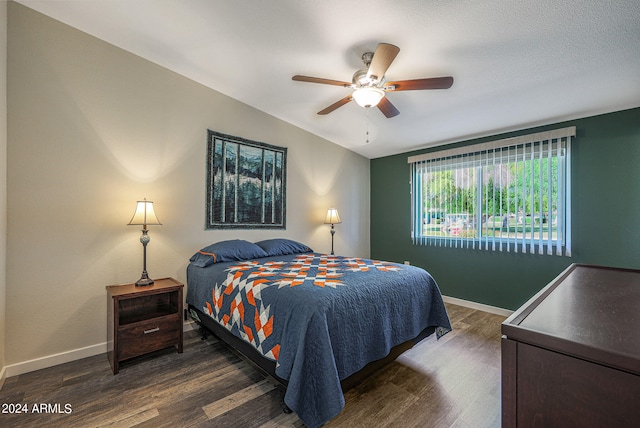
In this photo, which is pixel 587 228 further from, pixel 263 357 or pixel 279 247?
pixel 263 357

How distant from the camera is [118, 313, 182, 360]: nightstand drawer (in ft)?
7.18

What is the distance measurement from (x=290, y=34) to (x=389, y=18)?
79cm

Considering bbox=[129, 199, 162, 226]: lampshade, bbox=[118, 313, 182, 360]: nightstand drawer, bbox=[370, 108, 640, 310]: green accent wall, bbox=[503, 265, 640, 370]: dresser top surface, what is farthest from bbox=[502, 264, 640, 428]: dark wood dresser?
bbox=[370, 108, 640, 310]: green accent wall

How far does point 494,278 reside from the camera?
3.62 meters

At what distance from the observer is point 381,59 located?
1912mm

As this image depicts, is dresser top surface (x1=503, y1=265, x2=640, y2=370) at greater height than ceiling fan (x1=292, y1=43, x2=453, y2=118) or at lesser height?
lesser

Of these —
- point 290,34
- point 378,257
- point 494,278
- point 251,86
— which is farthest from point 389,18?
point 378,257

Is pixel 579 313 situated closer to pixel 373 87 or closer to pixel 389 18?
pixel 373 87

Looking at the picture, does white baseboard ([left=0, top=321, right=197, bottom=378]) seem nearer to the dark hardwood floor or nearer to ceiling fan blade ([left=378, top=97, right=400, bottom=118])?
the dark hardwood floor

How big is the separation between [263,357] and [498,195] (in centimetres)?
339

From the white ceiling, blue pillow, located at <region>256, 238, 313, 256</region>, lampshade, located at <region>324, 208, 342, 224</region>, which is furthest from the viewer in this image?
lampshade, located at <region>324, 208, 342, 224</region>

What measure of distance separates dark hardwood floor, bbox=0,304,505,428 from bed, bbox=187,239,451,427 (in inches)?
8.8

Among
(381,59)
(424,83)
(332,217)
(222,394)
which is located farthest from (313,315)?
(332,217)

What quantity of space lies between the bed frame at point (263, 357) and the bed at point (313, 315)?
1cm
